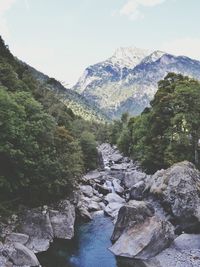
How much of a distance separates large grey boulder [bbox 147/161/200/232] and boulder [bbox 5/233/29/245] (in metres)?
16.3

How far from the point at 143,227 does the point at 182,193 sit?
7.01m

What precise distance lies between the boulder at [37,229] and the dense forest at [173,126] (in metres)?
23.8

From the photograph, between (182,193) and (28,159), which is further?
(182,193)

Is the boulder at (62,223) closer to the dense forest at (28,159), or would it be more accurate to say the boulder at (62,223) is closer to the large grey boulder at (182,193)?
the dense forest at (28,159)

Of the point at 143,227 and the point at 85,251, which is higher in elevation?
the point at 143,227

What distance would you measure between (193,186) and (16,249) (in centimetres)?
2071

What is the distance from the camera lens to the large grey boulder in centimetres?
3738

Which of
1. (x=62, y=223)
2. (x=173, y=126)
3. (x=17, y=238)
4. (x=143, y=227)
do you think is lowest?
(x=17, y=238)

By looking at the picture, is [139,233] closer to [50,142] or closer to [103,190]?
[50,142]

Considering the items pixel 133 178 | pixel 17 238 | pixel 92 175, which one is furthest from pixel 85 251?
pixel 92 175

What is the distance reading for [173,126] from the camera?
56.0m

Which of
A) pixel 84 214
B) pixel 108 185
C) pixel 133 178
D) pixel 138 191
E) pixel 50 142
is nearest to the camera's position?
pixel 50 142

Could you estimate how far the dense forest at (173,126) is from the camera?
53531 mm

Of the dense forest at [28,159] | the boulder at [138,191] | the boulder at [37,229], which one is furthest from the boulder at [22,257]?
the boulder at [138,191]
